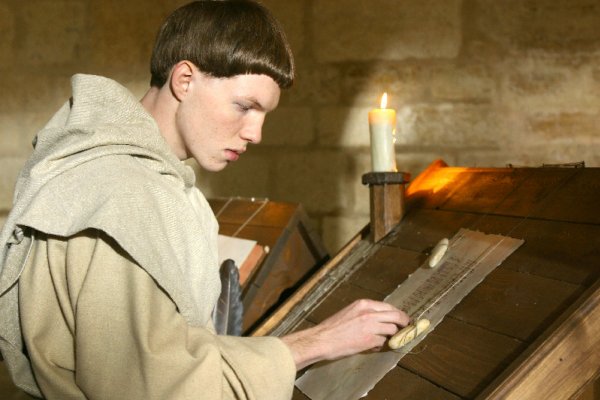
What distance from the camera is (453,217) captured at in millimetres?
2092

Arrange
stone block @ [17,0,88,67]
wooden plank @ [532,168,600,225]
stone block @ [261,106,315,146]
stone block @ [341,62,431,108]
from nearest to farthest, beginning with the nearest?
wooden plank @ [532,168,600,225] < stone block @ [341,62,431,108] < stone block @ [261,106,315,146] < stone block @ [17,0,88,67]

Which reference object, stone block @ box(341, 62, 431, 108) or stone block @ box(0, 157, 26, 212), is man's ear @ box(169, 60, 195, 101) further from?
stone block @ box(0, 157, 26, 212)

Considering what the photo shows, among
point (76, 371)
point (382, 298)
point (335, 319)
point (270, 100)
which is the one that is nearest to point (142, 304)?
point (76, 371)

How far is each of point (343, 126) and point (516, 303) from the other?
7.50ft

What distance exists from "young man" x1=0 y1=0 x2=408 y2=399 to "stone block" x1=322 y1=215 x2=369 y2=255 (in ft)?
6.41

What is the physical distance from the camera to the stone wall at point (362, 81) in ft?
11.8

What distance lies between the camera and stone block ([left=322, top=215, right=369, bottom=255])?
12.4ft

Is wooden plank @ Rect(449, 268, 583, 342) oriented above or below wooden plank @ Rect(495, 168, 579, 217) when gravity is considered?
below

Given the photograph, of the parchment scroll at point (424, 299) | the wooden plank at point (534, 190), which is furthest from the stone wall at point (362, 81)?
the parchment scroll at point (424, 299)

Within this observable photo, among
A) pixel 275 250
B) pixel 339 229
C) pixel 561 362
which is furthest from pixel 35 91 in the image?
pixel 561 362

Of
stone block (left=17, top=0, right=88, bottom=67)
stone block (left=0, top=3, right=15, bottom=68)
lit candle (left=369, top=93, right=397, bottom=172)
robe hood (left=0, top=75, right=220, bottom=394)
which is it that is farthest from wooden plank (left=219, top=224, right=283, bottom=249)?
stone block (left=0, top=3, right=15, bottom=68)

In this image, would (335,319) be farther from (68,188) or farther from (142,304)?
(68,188)

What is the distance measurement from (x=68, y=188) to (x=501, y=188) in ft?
3.57

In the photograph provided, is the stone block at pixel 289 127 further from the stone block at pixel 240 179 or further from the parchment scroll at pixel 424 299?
the parchment scroll at pixel 424 299
